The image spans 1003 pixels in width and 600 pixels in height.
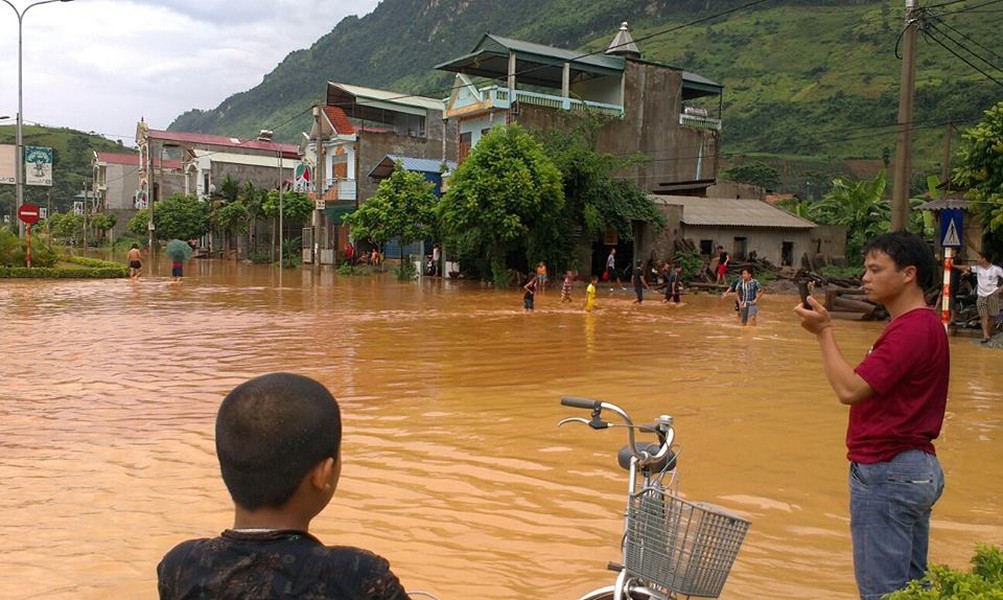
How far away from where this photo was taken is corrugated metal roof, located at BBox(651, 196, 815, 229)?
3469cm

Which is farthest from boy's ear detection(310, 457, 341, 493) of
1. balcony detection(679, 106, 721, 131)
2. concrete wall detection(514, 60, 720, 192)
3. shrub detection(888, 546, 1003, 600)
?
balcony detection(679, 106, 721, 131)

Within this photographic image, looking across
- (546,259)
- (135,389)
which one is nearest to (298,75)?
(546,259)

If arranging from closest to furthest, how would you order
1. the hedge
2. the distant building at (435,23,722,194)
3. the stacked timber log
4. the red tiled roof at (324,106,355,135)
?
1. the stacked timber log
2. the hedge
3. the distant building at (435,23,722,194)
4. the red tiled roof at (324,106,355,135)

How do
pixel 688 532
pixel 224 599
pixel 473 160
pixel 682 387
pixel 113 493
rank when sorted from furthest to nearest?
pixel 473 160 → pixel 682 387 → pixel 113 493 → pixel 688 532 → pixel 224 599

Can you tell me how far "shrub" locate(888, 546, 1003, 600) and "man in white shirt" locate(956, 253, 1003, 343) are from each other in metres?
14.0

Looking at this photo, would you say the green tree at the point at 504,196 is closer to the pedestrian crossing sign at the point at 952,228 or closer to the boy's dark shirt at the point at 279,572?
the pedestrian crossing sign at the point at 952,228

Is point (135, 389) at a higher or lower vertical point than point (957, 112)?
lower

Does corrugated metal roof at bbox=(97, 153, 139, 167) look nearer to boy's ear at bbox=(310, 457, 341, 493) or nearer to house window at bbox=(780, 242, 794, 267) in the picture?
house window at bbox=(780, 242, 794, 267)

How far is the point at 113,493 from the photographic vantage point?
6.25 metres

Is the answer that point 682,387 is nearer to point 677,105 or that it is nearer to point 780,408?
point 780,408

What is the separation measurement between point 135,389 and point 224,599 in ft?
30.9

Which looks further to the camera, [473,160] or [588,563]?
[473,160]

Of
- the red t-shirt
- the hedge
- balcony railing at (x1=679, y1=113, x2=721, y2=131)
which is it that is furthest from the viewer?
balcony railing at (x1=679, y1=113, x2=721, y2=131)

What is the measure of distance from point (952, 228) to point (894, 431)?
1373cm
